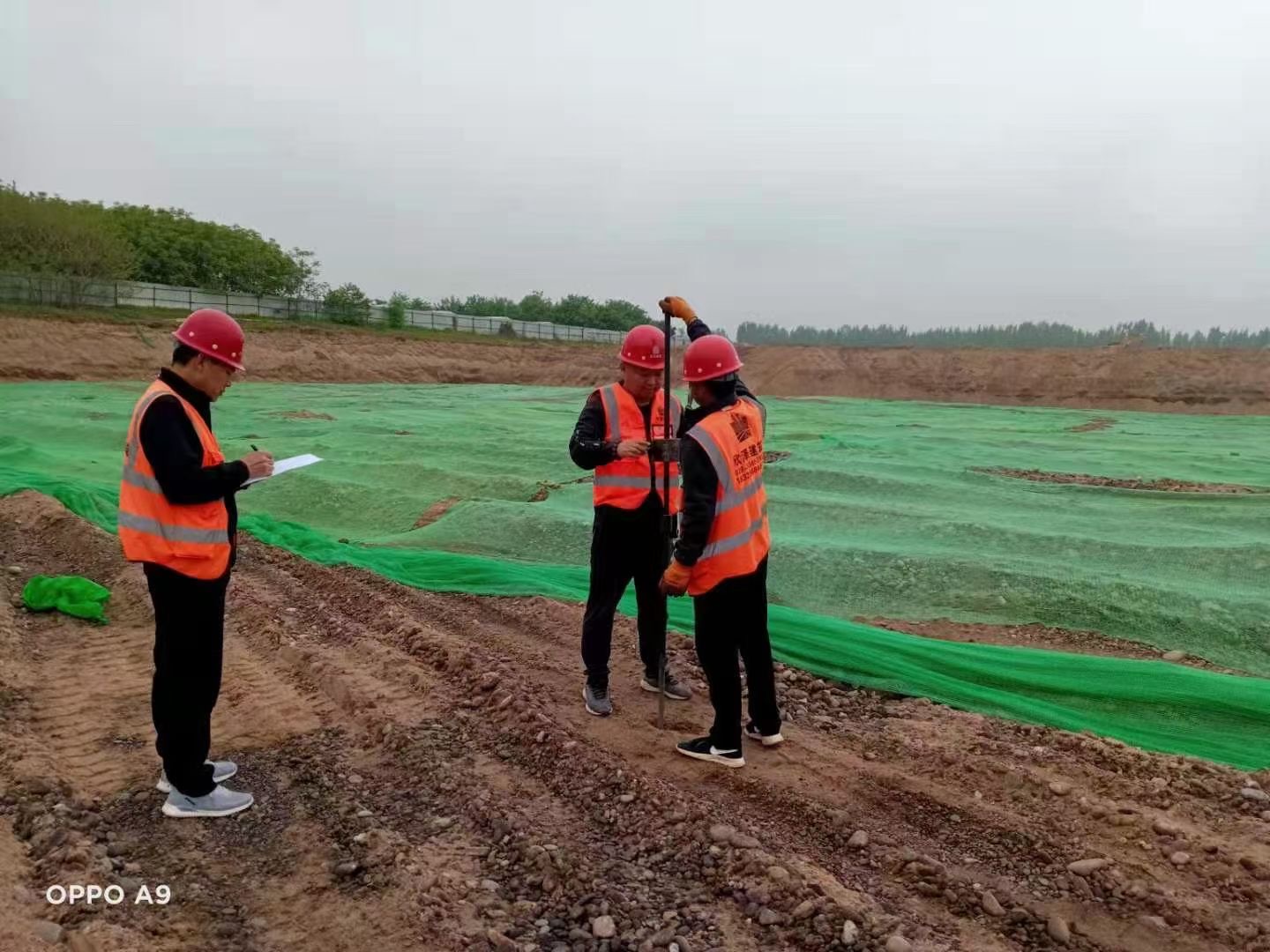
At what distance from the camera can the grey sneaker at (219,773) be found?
3.29 metres

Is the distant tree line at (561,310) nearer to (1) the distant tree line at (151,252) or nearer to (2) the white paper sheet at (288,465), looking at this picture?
(1) the distant tree line at (151,252)

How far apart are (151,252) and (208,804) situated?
149 ft

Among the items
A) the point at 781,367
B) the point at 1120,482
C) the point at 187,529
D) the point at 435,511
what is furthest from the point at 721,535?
the point at 781,367

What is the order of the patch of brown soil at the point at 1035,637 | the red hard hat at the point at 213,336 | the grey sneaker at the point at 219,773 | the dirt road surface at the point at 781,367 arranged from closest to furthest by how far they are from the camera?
the red hard hat at the point at 213,336 → the grey sneaker at the point at 219,773 → the patch of brown soil at the point at 1035,637 → the dirt road surface at the point at 781,367

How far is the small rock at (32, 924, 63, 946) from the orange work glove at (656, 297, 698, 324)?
3.24 metres

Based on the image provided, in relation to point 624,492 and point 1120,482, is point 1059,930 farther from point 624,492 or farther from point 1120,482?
point 1120,482

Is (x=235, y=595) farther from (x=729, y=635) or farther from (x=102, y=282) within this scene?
(x=102, y=282)

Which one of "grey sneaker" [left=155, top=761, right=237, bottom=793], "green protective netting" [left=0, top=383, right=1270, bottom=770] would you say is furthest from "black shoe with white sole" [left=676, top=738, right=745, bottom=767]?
"grey sneaker" [left=155, top=761, right=237, bottom=793]

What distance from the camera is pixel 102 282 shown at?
31406 mm

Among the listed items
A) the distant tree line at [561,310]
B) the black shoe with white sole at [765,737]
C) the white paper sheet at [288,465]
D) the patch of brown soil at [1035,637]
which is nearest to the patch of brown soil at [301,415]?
the patch of brown soil at [1035,637]

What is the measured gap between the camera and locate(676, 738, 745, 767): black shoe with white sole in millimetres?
3598

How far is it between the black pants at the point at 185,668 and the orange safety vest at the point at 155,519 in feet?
0.25

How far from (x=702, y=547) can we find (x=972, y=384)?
31.6 metres

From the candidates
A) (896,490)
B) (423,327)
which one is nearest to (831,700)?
(896,490)
